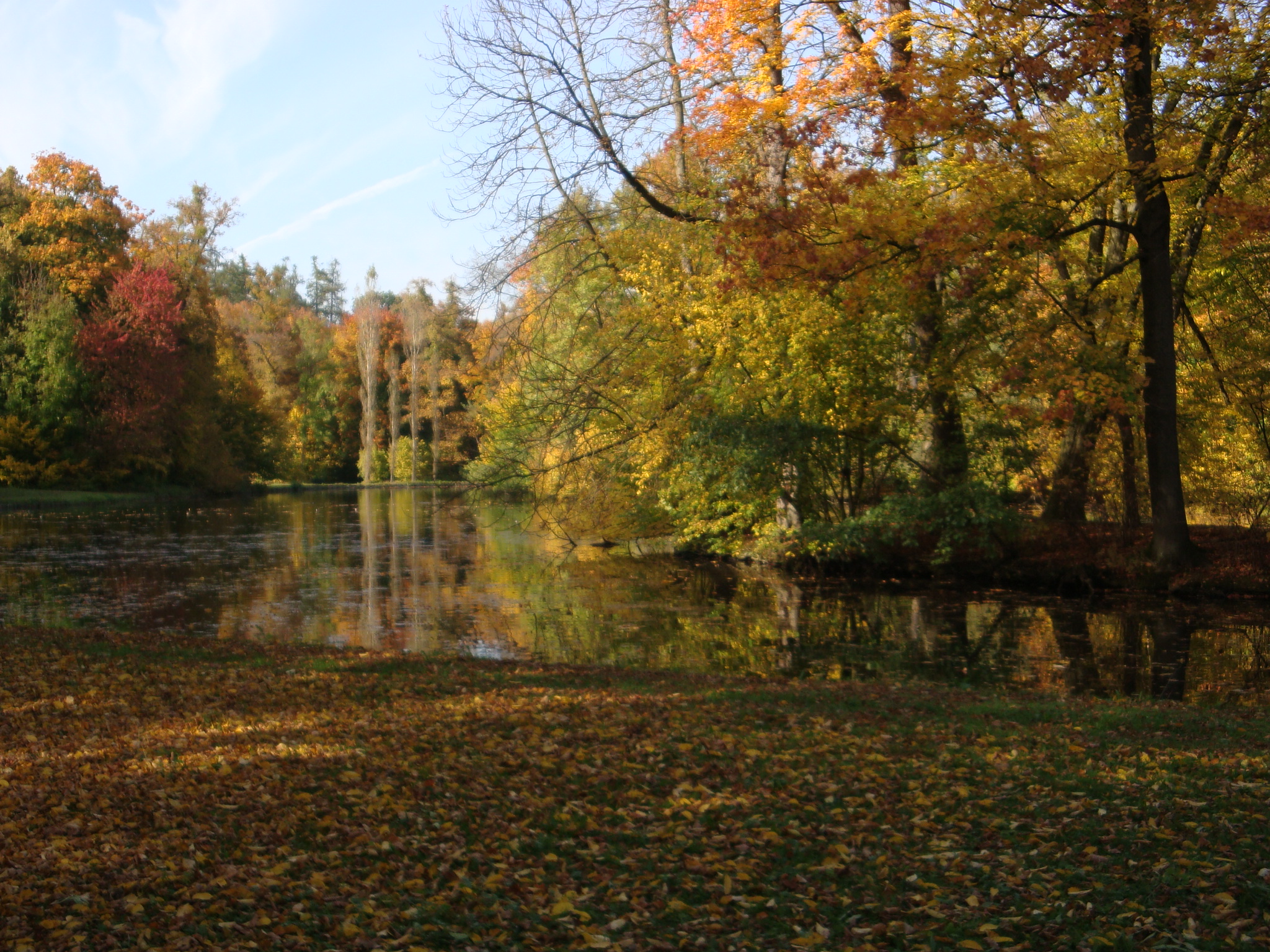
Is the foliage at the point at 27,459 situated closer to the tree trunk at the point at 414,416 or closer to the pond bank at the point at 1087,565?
the tree trunk at the point at 414,416

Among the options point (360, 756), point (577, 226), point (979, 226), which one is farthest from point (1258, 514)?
point (360, 756)

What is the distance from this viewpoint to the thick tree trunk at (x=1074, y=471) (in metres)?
18.2

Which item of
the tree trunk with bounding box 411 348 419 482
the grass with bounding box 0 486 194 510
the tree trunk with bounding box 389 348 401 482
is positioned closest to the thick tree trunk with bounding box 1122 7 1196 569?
the grass with bounding box 0 486 194 510

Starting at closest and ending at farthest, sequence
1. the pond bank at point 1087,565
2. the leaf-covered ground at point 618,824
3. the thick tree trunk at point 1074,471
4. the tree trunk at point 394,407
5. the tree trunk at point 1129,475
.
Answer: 1. the leaf-covered ground at point 618,824
2. the pond bank at point 1087,565
3. the tree trunk at point 1129,475
4. the thick tree trunk at point 1074,471
5. the tree trunk at point 394,407

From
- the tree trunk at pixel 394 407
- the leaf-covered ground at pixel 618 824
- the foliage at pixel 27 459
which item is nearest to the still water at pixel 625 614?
the leaf-covered ground at pixel 618 824

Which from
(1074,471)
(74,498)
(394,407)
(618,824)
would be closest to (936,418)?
(1074,471)

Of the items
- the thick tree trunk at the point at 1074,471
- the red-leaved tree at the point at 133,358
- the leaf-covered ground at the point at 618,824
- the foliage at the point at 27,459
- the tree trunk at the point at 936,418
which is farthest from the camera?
the red-leaved tree at the point at 133,358

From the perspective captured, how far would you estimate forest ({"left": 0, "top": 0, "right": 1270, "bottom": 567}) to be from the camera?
1391 cm

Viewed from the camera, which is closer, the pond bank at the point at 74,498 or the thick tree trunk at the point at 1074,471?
the thick tree trunk at the point at 1074,471

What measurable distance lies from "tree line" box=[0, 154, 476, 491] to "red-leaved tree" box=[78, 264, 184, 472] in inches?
2.2

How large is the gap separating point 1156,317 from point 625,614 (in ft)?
30.2

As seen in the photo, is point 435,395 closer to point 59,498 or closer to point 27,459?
point 27,459

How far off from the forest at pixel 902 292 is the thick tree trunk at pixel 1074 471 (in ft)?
0.21

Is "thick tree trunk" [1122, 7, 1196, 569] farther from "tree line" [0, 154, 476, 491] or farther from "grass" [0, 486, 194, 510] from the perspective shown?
"grass" [0, 486, 194, 510]
